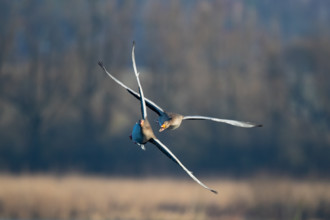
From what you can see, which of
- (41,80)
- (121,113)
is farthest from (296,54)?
(41,80)

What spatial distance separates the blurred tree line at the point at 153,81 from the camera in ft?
108

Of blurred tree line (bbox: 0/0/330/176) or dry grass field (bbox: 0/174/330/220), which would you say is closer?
dry grass field (bbox: 0/174/330/220)

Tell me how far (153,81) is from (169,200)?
981 cm

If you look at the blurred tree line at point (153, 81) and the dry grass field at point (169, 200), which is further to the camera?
the blurred tree line at point (153, 81)

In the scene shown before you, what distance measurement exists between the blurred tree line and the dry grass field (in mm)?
4240

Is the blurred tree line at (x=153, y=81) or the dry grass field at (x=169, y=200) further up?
the blurred tree line at (x=153, y=81)

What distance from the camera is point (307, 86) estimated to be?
3409 cm

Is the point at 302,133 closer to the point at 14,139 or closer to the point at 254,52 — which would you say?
the point at 254,52

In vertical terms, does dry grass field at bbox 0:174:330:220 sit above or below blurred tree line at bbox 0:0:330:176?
below

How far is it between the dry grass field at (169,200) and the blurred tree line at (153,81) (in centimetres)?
424

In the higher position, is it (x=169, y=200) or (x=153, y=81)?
(x=153, y=81)

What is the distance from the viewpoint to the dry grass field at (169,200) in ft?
82.2

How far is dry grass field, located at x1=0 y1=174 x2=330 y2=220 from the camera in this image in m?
25.0

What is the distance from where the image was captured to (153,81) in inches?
1379
